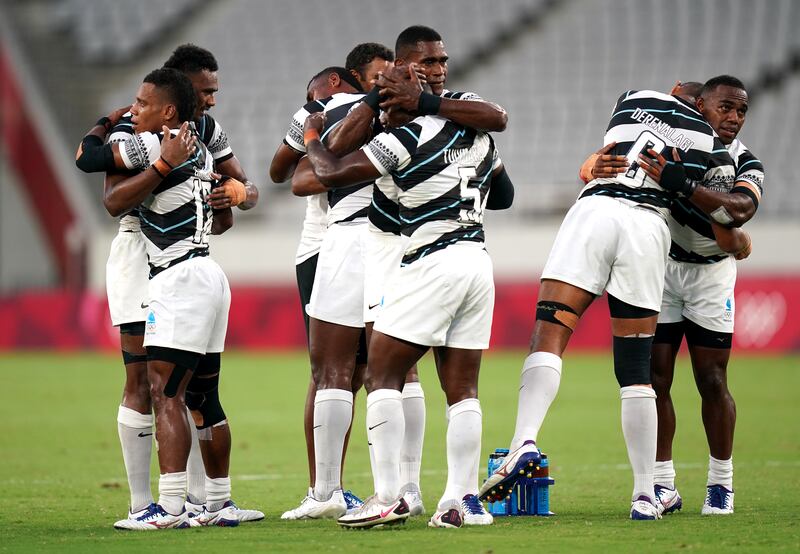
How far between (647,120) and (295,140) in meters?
1.96

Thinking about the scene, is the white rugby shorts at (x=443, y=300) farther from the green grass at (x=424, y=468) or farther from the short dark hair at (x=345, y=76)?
the short dark hair at (x=345, y=76)

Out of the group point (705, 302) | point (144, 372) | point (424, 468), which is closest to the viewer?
point (144, 372)

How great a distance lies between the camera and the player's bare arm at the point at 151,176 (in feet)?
21.2

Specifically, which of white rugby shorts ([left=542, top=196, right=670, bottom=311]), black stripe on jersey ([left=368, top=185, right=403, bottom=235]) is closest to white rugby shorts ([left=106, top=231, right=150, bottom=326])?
black stripe on jersey ([left=368, top=185, right=403, bottom=235])

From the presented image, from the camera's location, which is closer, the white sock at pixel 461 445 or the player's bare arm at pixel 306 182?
the white sock at pixel 461 445

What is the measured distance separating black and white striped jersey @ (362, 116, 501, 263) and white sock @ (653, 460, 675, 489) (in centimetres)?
193

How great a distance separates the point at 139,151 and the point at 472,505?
2.46m

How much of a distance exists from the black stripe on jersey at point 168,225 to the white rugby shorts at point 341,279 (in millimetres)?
805

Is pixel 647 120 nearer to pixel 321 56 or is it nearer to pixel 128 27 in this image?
pixel 321 56

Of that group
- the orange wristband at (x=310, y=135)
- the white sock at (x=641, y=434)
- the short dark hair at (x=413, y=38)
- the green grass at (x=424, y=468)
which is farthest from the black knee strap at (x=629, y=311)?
the orange wristband at (x=310, y=135)

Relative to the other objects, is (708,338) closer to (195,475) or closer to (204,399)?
(204,399)

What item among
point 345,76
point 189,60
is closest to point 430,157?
point 345,76

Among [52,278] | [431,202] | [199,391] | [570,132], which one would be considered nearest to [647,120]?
[431,202]

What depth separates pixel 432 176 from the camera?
6328mm
